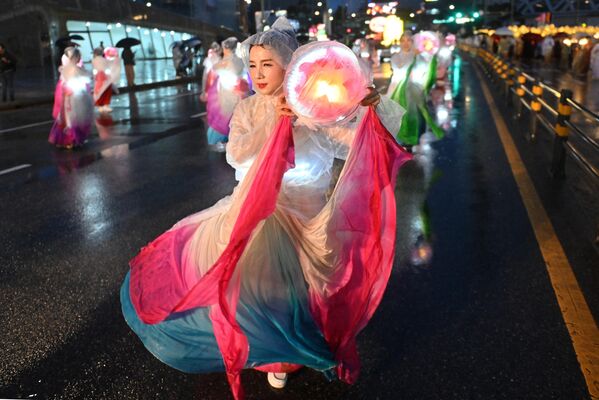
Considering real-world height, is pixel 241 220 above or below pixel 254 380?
above


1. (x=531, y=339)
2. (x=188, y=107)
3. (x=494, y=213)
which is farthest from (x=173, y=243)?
(x=188, y=107)

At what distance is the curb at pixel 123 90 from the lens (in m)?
16.5

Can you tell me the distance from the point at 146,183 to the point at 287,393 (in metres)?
4.97

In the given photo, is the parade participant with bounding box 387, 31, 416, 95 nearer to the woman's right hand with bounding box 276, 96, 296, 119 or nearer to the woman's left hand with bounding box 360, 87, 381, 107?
the woman's left hand with bounding box 360, 87, 381, 107

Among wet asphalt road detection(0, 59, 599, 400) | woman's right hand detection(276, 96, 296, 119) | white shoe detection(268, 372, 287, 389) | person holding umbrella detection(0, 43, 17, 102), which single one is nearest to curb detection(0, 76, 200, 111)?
person holding umbrella detection(0, 43, 17, 102)

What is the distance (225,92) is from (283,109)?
737 cm

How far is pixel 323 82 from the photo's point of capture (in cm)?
229

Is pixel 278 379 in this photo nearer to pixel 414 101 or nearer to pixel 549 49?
pixel 414 101

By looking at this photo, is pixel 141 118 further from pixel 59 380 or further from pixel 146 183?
pixel 59 380

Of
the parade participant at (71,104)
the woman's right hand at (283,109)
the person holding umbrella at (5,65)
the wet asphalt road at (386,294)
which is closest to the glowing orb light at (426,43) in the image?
the wet asphalt road at (386,294)

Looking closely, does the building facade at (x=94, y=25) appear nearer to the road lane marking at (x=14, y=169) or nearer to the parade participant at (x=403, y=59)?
the road lane marking at (x=14, y=169)

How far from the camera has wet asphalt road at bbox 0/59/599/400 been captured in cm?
286

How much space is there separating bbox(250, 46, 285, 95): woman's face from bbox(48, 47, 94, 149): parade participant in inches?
311

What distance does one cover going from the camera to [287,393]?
2.78 m
